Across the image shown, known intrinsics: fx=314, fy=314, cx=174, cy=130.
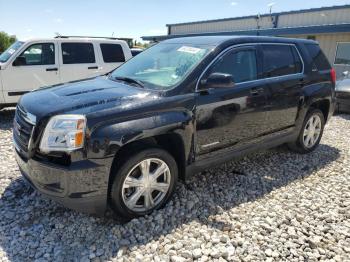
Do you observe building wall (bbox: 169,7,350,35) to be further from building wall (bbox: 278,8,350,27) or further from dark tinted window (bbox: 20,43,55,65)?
dark tinted window (bbox: 20,43,55,65)

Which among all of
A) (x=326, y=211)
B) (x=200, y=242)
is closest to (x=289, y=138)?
(x=326, y=211)

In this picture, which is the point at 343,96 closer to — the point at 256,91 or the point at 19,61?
the point at 256,91

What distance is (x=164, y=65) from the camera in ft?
12.5

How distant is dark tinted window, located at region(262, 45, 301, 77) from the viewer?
167 inches

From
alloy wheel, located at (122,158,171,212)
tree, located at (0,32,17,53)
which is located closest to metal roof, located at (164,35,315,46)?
alloy wheel, located at (122,158,171,212)

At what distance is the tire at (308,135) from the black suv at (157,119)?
0.42m

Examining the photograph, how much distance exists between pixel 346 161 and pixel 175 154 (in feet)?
10.8

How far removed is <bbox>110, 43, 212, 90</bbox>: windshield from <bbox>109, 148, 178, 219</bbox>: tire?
778 millimetres

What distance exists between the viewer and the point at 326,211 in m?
3.58

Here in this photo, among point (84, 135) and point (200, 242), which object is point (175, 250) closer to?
point (200, 242)

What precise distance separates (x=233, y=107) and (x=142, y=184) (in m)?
1.41

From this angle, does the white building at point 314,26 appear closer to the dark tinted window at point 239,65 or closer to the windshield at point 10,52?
the dark tinted window at point 239,65

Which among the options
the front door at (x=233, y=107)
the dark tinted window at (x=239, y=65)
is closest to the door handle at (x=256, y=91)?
the front door at (x=233, y=107)

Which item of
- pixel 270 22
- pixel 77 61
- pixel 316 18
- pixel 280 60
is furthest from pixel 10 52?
pixel 270 22
